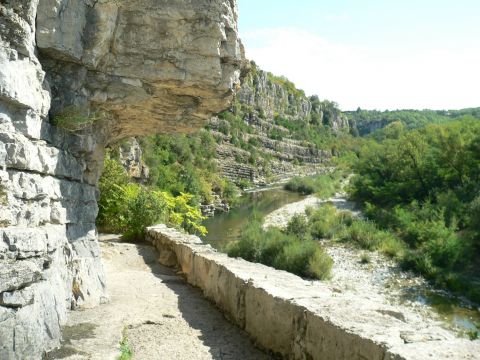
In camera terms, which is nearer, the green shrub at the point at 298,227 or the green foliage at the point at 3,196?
the green foliage at the point at 3,196

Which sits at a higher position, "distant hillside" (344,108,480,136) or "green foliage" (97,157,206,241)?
"distant hillside" (344,108,480,136)

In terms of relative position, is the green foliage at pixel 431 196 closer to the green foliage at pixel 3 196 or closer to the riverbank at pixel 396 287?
the riverbank at pixel 396 287

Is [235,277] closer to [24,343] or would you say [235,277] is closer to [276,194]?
[24,343]

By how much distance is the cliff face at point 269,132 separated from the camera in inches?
2124

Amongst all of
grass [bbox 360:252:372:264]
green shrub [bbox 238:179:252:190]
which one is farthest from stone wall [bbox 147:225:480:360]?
green shrub [bbox 238:179:252:190]

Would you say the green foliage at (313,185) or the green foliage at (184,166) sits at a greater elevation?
the green foliage at (184,166)

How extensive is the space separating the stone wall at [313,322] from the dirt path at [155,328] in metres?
0.22

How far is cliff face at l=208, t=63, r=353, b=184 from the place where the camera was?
53938 millimetres

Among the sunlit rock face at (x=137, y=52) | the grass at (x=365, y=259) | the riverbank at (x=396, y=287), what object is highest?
the sunlit rock face at (x=137, y=52)

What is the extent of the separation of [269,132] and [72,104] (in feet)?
210

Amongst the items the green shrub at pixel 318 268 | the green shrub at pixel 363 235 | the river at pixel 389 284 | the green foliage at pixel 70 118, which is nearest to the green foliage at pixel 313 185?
the river at pixel 389 284

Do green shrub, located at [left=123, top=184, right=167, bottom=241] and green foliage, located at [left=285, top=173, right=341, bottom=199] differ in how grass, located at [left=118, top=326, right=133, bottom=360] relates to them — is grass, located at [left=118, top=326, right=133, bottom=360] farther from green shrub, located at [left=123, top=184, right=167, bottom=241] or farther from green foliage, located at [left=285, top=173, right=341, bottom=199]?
green foliage, located at [left=285, top=173, right=341, bottom=199]

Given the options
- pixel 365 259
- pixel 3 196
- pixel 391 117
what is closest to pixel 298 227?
pixel 365 259

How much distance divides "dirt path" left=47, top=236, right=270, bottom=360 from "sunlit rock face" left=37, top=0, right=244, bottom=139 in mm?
2568
